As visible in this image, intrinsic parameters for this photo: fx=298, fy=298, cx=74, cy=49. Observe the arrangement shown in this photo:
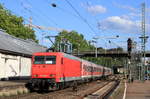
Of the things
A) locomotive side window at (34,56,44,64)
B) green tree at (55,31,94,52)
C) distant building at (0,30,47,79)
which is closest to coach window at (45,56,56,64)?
locomotive side window at (34,56,44,64)

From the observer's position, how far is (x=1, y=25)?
194ft

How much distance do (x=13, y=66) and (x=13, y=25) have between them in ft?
106

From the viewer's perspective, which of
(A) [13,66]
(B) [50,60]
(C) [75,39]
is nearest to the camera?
(B) [50,60]

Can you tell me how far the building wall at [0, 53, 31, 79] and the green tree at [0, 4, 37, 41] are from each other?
85.2 ft

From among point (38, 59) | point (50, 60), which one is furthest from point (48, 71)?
point (38, 59)

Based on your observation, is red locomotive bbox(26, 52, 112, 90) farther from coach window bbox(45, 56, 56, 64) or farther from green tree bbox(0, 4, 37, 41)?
green tree bbox(0, 4, 37, 41)

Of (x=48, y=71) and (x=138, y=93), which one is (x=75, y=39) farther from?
(x=48, y=71)

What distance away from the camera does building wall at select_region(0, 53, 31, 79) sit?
2862 cm

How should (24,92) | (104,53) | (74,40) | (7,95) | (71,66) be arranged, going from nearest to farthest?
(7,95)
(24,92)
(71,66)
(104,53)
(74,40)

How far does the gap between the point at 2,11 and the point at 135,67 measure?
31.2 meters

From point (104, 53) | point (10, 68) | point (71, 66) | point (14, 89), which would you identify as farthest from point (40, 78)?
point (104, 53)

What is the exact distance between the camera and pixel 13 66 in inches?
1223

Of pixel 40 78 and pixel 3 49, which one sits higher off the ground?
pixel 3 49

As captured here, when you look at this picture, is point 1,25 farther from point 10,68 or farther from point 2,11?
point 10,68
